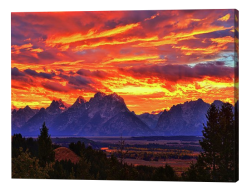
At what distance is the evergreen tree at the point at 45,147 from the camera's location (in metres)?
31.7

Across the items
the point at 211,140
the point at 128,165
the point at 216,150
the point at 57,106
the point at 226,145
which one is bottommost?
the point at 128,165

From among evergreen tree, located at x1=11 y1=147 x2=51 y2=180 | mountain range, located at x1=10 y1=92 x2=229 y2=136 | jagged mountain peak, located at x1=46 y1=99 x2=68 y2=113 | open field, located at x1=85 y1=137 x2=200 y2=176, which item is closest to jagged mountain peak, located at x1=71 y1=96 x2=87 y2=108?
mountain range, located at x1=10 y1=92 x2=229 y2=136

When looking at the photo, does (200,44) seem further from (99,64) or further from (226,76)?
(99,64)

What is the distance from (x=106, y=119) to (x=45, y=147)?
4980mm

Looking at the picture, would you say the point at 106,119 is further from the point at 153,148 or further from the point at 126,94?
the point at 153,148

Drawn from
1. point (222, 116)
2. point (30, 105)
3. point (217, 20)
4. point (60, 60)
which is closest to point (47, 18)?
point (60, 60)

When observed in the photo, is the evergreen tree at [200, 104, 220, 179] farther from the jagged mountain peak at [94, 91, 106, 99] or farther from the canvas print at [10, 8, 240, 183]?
the jagged mountain peak at [94, 91, 106, 99]

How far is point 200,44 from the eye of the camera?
1137 inches

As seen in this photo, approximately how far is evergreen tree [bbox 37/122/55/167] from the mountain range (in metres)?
0.38

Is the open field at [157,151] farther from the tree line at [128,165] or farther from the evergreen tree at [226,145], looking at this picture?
the evergreen tree at [226,145]

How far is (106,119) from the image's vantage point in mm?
33406

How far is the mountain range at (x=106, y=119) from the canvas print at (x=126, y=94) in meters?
0.08

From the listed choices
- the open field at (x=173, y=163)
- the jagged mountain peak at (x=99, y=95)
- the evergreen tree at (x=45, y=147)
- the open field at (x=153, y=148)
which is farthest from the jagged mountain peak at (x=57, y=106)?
the open field at (x=173, y=163)

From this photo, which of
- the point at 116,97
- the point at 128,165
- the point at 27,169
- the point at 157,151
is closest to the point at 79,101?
the point at 116,97
